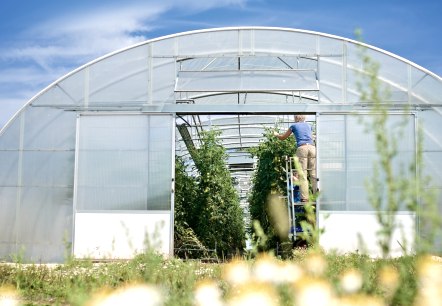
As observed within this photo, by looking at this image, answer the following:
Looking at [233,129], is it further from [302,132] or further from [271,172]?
[302,132]

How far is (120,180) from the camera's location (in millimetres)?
9938

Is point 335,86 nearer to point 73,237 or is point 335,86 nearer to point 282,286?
point 73,237

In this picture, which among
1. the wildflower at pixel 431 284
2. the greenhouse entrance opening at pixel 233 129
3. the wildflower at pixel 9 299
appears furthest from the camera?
the greenhouse entrance opening at pixel 233 129

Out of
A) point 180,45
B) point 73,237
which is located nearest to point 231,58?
point 180,45

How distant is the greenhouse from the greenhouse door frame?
0.05 feet

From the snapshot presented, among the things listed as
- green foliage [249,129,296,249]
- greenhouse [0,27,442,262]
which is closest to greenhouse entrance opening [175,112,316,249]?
green foliage [249,129,296,249]

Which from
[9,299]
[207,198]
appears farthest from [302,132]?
[9,299]

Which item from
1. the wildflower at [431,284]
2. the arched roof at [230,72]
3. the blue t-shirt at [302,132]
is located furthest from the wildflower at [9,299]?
the arched roof at [230,72]

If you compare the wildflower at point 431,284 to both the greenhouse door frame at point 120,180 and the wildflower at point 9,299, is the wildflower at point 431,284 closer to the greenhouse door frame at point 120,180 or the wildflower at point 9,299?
the wildflower at point 9,299

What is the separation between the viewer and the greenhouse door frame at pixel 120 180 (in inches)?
387

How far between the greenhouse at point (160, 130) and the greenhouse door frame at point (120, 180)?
0.02 meters

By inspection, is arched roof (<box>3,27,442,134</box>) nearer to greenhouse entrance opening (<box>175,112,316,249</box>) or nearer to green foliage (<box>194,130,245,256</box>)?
greenhouse entrance opening (<box>175,112,316,249</box>)

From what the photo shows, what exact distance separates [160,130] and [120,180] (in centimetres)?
103

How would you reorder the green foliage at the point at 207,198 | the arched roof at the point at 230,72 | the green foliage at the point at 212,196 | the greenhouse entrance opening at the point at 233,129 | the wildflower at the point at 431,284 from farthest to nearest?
the greenhouse entrance opening at the point at 233,129
the green foliage at the point at 212,196
the green foliage at the point at 207,198
the arched roof at the point at 230,72
the wildflower at the point at 431,284
